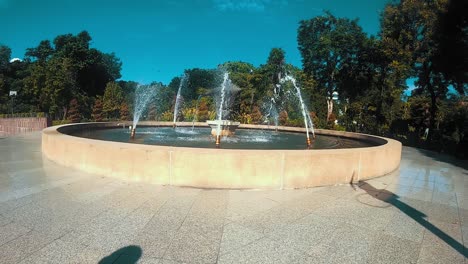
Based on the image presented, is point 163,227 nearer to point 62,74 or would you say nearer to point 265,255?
point 265,255

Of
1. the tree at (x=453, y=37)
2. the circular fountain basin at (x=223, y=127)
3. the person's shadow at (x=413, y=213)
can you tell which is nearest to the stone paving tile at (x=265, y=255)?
the person's shadow at (x=413, y=213)

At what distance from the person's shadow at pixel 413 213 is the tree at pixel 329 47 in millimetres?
28894

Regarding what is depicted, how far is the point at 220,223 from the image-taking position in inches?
152

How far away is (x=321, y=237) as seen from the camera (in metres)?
3.56

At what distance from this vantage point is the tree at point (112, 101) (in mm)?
36781

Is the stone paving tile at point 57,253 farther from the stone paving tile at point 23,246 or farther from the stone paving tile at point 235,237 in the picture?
the stone paving tile at point 235,237

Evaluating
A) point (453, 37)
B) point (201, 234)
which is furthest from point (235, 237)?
point (453, 37)

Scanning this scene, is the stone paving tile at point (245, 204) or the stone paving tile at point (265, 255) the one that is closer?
the stone paving tile at point (265, 255)

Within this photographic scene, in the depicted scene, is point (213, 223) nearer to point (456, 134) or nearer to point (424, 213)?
point (424, 213)

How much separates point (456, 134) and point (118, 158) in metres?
14.3

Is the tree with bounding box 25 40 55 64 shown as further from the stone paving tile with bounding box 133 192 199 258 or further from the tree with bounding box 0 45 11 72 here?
the stone paving tile with bounding box 133 192 199 258

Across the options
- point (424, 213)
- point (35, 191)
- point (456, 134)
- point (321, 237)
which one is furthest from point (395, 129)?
point (35, 191)

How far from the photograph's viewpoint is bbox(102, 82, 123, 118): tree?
121 feet

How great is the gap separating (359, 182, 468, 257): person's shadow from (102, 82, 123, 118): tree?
36.1 meters
